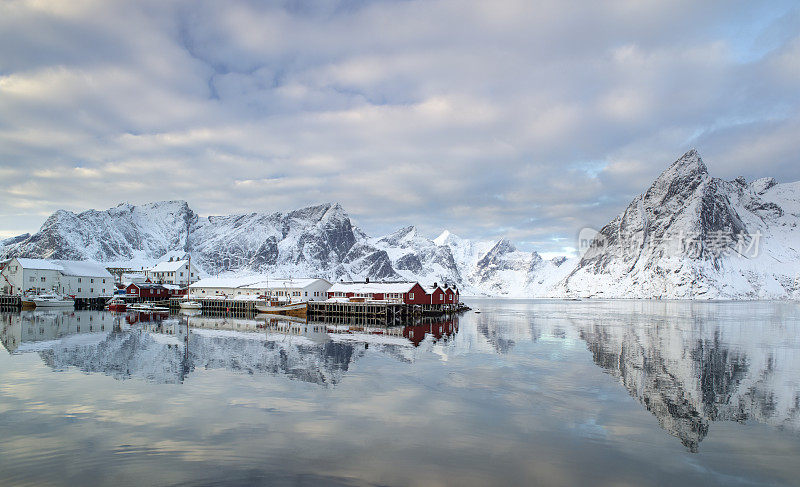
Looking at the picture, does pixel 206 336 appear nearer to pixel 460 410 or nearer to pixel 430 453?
pixel 460 410

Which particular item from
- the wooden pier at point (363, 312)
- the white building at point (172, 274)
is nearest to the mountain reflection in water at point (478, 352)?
the wooden pier at point (363, 312)

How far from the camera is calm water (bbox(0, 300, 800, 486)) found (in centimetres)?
1398

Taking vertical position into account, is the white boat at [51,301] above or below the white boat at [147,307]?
above

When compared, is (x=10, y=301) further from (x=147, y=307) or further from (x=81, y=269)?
(x=147, y=307)

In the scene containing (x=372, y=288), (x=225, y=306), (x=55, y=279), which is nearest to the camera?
(x=372, y=288)


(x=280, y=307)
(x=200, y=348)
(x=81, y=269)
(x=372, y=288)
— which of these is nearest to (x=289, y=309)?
(x=280, y=307)

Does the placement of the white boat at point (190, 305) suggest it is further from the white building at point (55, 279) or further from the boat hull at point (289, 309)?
the white building at point (55, 279)

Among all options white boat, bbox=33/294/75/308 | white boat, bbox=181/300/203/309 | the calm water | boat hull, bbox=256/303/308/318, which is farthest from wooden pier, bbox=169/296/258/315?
the calm water

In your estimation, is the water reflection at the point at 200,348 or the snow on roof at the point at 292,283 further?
the snow on roof at the point at 292,283

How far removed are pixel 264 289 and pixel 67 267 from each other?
5334 cm

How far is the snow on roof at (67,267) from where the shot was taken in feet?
347

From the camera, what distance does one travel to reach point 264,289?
9988 centimetres

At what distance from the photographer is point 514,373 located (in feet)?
97.8

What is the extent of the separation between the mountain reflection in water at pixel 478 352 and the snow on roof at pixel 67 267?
2302 inches
